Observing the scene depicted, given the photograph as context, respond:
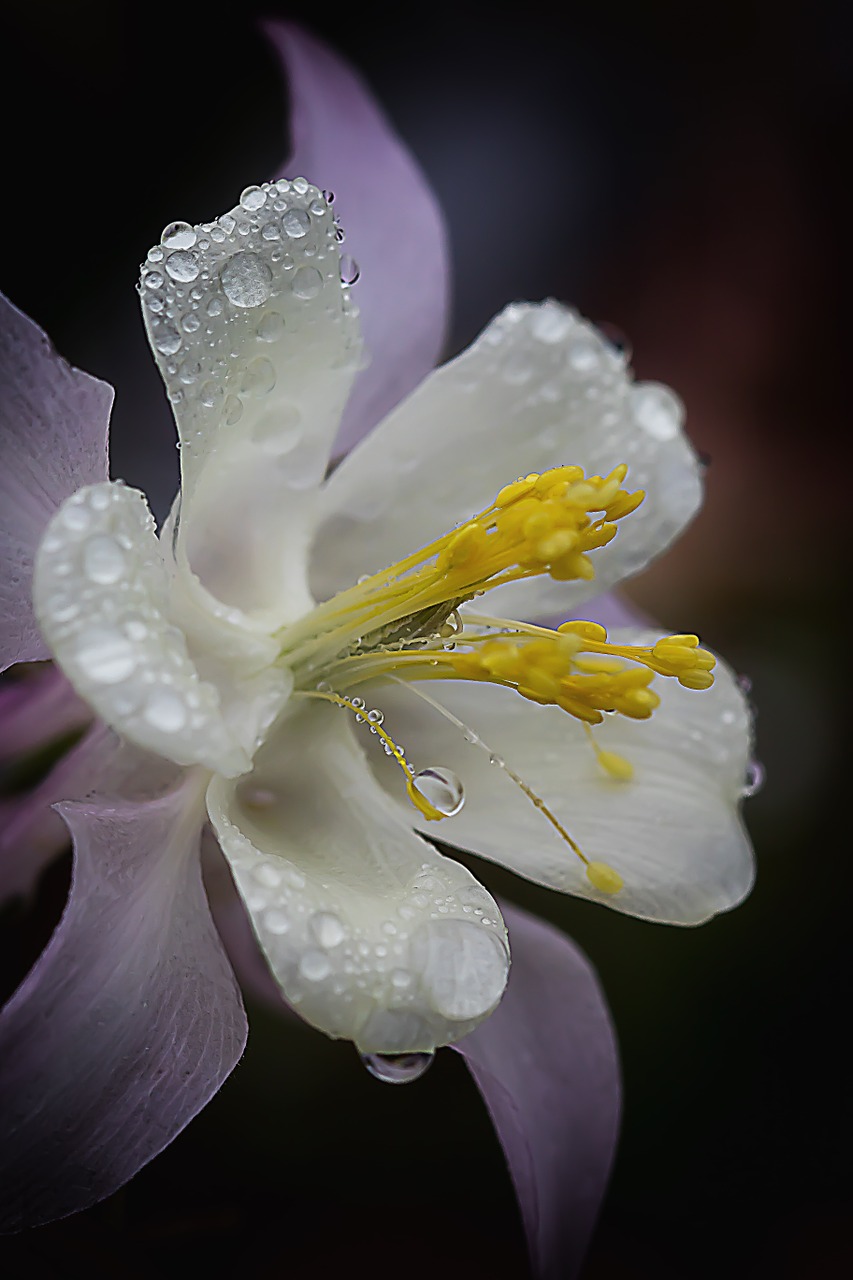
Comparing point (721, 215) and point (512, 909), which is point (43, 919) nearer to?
point (512, 909)

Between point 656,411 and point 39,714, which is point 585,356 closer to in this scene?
point 656,411

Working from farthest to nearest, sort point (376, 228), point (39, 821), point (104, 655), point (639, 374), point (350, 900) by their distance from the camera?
1. point (639, 374)
2. point (376, 228)
3. point (39, 821)
4. point (350, 900)
5. point (104, 655)

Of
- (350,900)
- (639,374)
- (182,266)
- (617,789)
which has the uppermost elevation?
(182,266)

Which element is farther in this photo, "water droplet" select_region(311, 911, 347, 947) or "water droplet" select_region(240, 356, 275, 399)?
"water droplet" select_region(240, 356, 275, 399)

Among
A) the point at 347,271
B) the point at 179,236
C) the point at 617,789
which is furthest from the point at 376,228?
the point at 617,789

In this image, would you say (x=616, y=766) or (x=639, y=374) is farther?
(x=639, y=374)

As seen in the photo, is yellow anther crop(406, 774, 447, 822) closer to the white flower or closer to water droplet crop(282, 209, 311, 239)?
the white flower

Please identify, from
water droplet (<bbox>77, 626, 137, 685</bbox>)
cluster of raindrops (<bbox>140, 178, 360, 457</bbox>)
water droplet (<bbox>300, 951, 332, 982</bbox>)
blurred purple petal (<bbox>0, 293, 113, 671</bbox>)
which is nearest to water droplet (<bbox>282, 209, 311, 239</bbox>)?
cluster of raindrops (<bbox>140, 178, 360, 457</bbox>)
